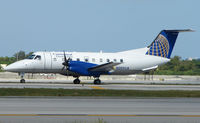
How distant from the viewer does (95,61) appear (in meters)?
48.4

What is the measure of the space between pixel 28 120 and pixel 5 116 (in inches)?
55.0

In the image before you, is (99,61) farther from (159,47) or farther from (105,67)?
(159,47)

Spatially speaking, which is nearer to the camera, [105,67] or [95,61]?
[105,67]

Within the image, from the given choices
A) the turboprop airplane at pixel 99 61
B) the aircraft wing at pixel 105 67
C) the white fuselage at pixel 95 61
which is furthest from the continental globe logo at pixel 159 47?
the aircraft wing at pixel 105 67

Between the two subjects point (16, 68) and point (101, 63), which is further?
point (101, 63)

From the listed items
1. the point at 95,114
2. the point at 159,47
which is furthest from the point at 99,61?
the point at 95,114

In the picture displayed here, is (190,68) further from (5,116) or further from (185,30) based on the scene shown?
(5,116)

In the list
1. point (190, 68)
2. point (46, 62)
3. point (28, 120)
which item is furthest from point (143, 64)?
point (190, 68)

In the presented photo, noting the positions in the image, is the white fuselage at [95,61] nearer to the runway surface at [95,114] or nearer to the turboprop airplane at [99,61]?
the turboprop airplane at [99,61]

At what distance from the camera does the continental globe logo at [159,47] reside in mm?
51844

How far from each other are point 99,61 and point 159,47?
28.9ft

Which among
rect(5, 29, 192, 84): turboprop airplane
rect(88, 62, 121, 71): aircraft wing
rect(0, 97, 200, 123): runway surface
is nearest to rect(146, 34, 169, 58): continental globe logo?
rect(5, 29, 192, 84): turboprop airplane

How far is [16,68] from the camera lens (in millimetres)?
45188

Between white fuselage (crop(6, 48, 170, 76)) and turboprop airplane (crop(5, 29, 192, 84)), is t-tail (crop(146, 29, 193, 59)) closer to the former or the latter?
turboprop airplane (crop(5, 29, 192, 84))
